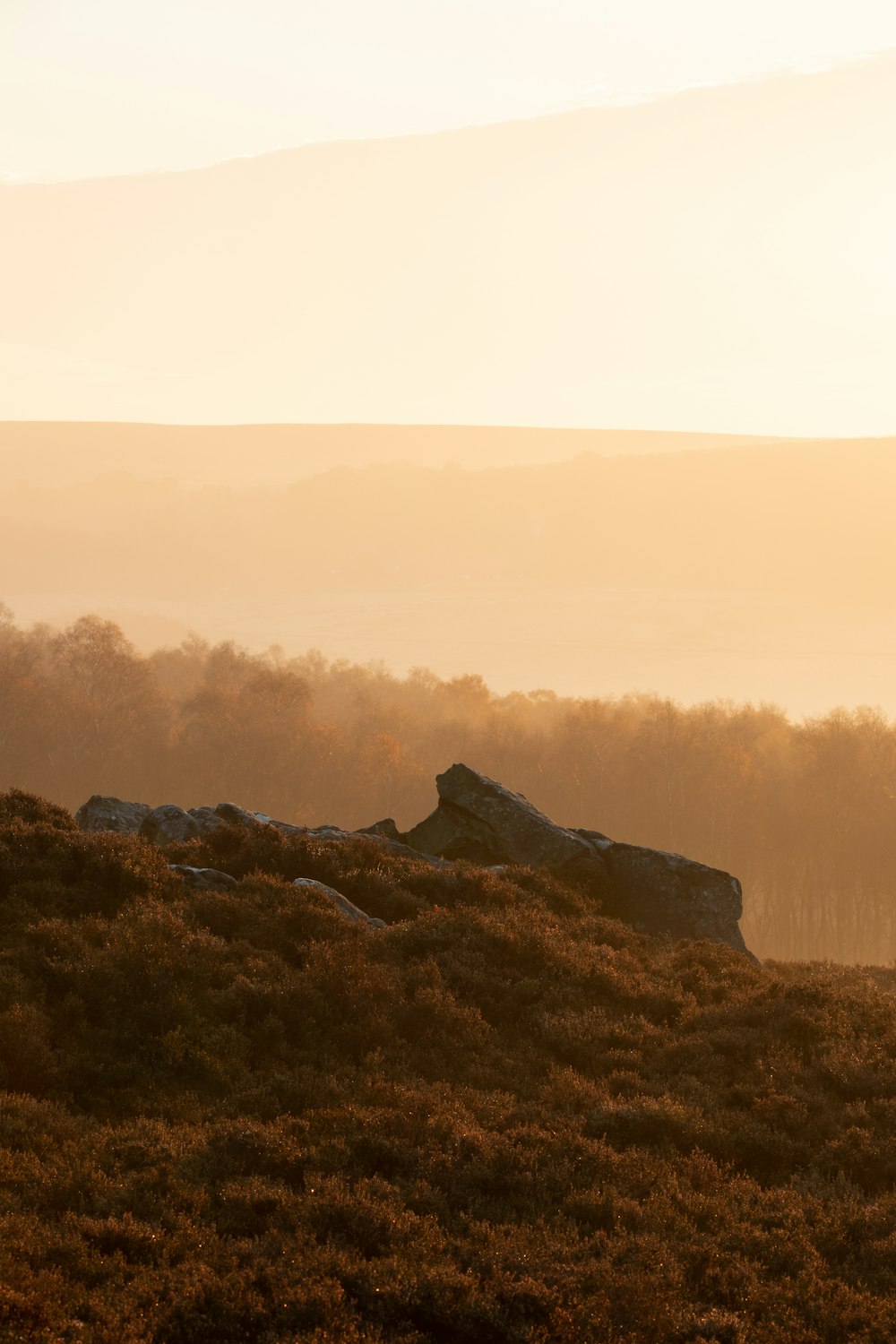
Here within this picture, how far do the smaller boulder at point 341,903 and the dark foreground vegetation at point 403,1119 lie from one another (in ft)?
1.62

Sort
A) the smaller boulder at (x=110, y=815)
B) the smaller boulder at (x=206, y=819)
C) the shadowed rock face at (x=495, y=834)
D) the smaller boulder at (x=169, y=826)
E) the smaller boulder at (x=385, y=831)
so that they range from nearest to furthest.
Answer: the smaller boulder at (x=169, y=826) → the smaller boulder at (x=206, y=819) → the smaller boulder at (x=110, y=815) → the shadowed rock face at (x=495, y=834) → the smaller boulder at (x=385, y=831)

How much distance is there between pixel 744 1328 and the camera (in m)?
12.0

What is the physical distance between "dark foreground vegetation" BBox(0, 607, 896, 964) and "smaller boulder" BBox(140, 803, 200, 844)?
5366 centimetres

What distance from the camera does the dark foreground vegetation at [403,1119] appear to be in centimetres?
1192

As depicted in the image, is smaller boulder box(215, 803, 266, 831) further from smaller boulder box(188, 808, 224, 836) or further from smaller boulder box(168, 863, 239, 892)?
smaller boulder box(168, 863, 239, 892)

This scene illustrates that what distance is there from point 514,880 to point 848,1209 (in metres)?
14.9

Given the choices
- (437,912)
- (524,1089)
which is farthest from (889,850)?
(524,1089)

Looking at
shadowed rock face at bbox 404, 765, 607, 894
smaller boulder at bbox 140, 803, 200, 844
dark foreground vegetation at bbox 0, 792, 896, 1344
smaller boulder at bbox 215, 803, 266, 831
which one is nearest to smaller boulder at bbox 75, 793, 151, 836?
smaller boulder at bbox 140, 803, 200, 844

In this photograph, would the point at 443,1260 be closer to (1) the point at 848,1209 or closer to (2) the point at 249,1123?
(2) the point at 249,1123

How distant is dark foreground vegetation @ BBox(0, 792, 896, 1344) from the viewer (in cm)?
1192

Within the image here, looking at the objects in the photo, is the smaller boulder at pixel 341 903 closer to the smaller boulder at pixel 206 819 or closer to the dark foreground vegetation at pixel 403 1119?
the dark foreground vegetation at pixel 403 1119

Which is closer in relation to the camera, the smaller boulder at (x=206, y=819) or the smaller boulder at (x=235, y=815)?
the smaller boulder at (x=206, y=819)

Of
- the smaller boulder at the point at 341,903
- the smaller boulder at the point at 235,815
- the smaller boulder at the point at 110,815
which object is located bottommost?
the smaller boulder at the point at 341,903

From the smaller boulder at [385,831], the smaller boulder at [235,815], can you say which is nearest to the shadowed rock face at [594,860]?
the smaller boulder at [385,831]
